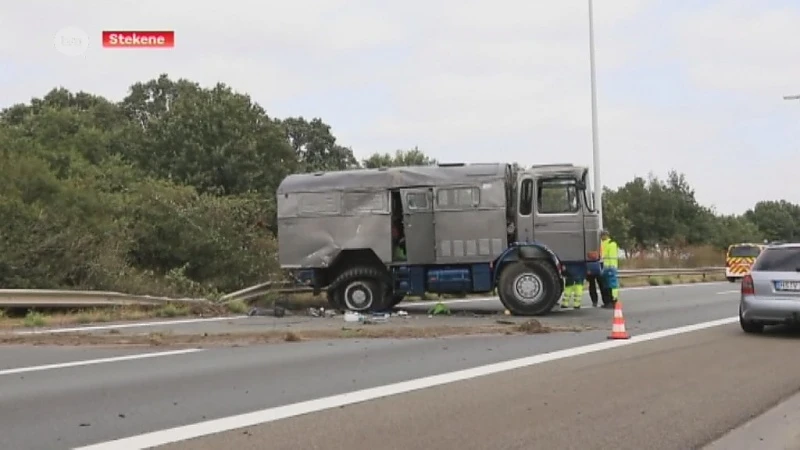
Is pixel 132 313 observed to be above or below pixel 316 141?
below

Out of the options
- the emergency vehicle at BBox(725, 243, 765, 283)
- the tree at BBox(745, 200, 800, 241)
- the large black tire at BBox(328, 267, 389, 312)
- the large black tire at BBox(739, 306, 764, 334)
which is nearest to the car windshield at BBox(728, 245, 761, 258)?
the emergency vehicle at BBox(725, 243, 765, 283)

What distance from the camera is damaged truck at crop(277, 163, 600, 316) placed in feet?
57.8

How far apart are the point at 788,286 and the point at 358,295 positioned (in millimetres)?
8322

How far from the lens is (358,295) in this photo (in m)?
18.7

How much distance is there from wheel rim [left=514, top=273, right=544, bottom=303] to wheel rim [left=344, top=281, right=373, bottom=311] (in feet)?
10.1

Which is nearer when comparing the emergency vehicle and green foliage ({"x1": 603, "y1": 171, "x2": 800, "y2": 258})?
the emergency vehicle

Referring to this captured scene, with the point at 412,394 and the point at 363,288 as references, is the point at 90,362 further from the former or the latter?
the point at 363,288

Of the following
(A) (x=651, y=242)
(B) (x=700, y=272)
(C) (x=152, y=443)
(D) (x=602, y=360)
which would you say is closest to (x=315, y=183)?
(D) (x=602, y=360)

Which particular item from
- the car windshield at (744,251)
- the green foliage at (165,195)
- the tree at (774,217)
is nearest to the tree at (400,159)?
the green foliage at (165,195)

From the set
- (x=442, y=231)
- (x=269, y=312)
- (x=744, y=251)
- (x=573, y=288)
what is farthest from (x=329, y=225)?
(x=744, y=251)

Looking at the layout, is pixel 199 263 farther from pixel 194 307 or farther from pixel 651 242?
pixel 651 242

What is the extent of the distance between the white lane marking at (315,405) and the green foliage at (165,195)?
381 inches

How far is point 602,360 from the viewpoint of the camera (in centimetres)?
1138

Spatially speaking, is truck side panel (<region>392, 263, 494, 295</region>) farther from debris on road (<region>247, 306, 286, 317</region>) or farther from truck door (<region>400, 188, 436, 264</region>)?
debris on road (<region>247, 306, 286, 317</region>)
